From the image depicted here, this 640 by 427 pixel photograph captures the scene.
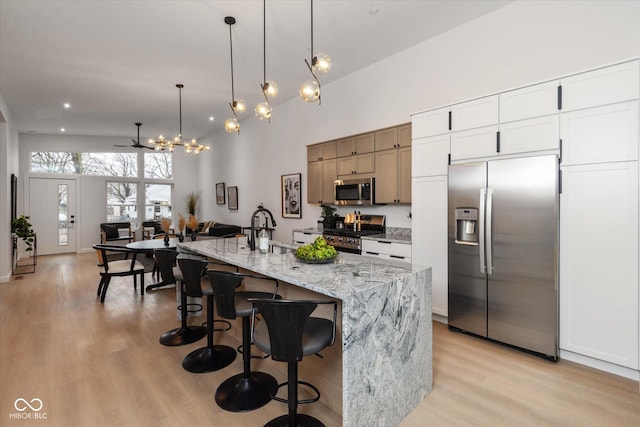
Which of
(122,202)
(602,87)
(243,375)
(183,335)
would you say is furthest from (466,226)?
(122,202)

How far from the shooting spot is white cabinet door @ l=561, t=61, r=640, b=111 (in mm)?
2451

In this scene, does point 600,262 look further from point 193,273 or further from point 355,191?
point 193,273

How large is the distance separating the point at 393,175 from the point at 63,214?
9774mm

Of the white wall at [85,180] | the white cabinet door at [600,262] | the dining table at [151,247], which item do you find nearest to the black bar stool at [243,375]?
the white cabinet door at [600,262]

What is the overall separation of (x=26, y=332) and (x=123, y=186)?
7.55 meters

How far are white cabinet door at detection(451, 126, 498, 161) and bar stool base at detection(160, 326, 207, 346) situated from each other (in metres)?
3.35

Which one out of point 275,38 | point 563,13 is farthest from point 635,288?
point 275,38

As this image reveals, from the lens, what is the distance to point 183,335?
3.35m

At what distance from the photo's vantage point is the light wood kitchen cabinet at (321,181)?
5.54 metres

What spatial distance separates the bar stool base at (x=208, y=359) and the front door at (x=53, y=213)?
890cm

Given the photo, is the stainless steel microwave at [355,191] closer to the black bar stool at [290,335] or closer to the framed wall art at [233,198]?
the black bar stool at [290,335]

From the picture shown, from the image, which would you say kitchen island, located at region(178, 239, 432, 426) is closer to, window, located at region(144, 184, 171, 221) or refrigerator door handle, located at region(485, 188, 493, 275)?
refrigerator door handle, located at region(485, 188, 493, 275)

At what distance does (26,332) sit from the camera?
11.5 ft

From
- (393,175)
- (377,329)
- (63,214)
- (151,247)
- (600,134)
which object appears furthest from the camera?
(63,214)
